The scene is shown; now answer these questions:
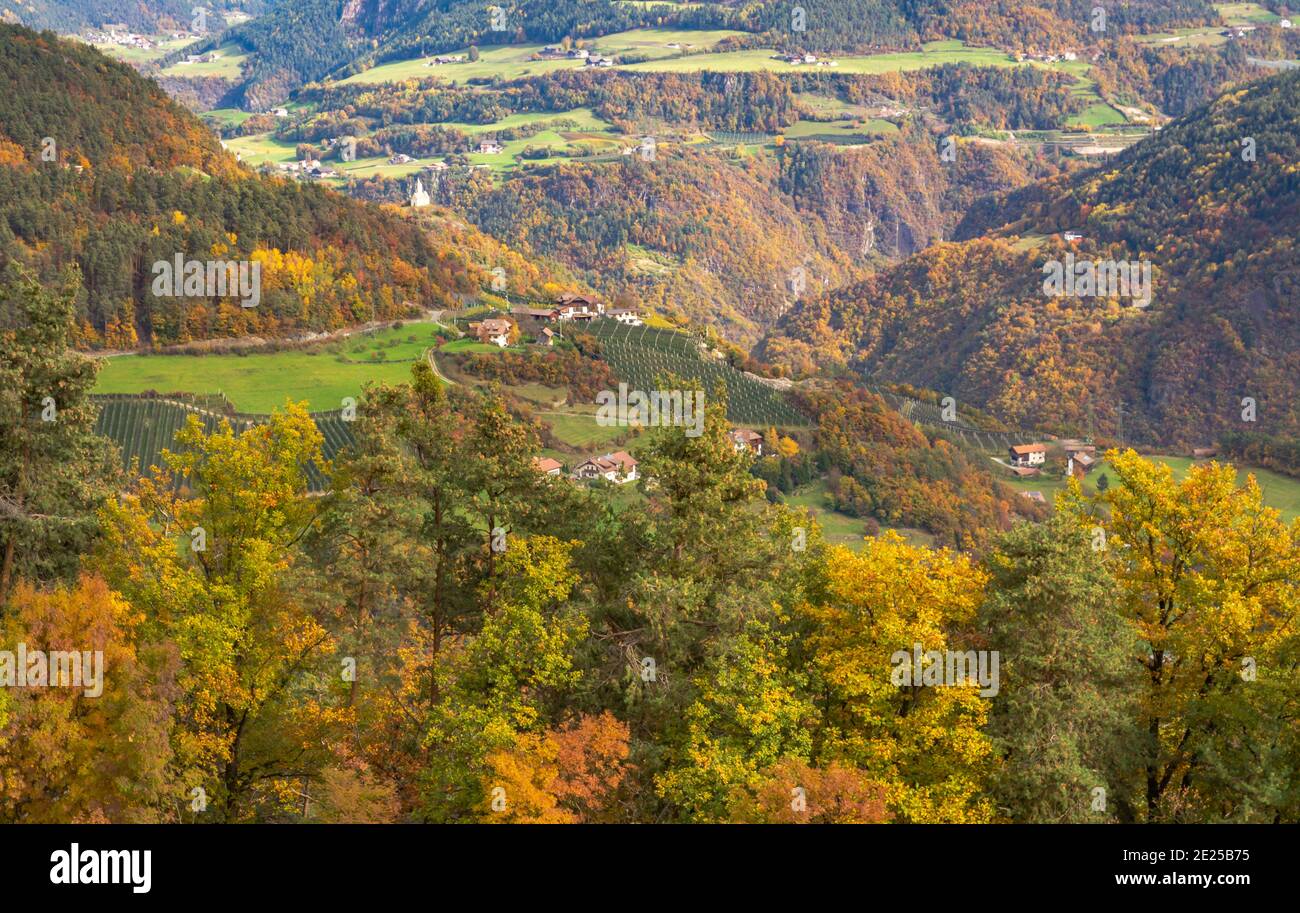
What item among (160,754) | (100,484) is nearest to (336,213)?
(100,484)

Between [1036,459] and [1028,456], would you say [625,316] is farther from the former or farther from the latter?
[1036,459]

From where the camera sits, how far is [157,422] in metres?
110

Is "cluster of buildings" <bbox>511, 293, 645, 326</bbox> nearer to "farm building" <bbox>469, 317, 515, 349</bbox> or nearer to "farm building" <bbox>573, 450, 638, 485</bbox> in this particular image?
"farm building" <bbox>469, 317, 515, 349</bbox>

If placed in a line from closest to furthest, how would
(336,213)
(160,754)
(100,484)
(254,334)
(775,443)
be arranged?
(160,754)
(100,484)
(775,443)
(254,334)
(336,213)

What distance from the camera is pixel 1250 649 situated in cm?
3200

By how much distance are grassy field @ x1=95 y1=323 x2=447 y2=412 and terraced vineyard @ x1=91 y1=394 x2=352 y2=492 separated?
3935 mm

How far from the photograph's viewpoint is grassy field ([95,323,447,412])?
403 ft

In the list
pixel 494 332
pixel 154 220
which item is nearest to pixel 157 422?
pixel 494 332

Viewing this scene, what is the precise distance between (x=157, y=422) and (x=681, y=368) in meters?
69.4

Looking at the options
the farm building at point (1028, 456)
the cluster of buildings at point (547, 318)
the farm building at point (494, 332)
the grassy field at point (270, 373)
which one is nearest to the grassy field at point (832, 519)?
the farm building at point (1028, 456)

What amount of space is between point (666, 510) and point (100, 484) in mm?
19055

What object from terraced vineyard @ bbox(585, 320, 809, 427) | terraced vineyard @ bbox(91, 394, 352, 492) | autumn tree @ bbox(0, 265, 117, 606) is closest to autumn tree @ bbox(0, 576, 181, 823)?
autumn tree @ bbox(0, 265, 117, 606)

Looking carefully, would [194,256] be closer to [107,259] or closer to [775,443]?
[107,259]
